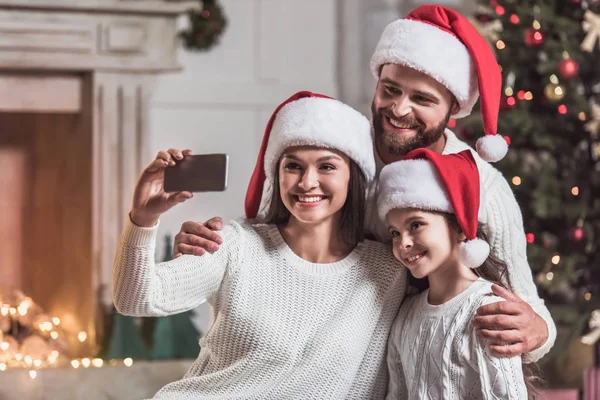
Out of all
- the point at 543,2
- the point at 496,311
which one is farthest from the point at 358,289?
the point at 543,2

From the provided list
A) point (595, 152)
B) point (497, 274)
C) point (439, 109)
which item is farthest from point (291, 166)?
point (595, 152)

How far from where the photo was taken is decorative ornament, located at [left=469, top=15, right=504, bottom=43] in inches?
156

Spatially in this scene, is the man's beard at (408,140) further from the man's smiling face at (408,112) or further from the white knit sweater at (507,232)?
the white knit sweater at (507,232)

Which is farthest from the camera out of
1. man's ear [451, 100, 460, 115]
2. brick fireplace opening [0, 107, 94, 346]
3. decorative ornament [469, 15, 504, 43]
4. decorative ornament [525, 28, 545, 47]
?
brick fireplace opening [0, 107, 94, 346]

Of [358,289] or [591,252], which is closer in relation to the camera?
[358,289]

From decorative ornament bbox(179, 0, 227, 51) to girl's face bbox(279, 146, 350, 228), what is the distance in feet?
7.49

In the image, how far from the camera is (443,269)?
2.07m

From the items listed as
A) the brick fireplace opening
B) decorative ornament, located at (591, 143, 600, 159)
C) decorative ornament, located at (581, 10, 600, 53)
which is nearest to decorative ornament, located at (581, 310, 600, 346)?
decorative ornament, located at (591, 143, 600, 159)

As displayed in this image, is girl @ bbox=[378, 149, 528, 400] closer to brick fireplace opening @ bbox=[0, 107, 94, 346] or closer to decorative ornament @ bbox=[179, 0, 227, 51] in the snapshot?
decorative ornament @ bbox=[179, 0, 227, 51]

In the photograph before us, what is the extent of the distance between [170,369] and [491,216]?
6.76 feet

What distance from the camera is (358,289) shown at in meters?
2.18

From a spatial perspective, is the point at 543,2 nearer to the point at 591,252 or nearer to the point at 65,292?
the point at 591,252

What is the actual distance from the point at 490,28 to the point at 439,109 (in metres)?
1.94

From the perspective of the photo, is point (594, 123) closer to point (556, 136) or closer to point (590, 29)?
point (556, 136)
